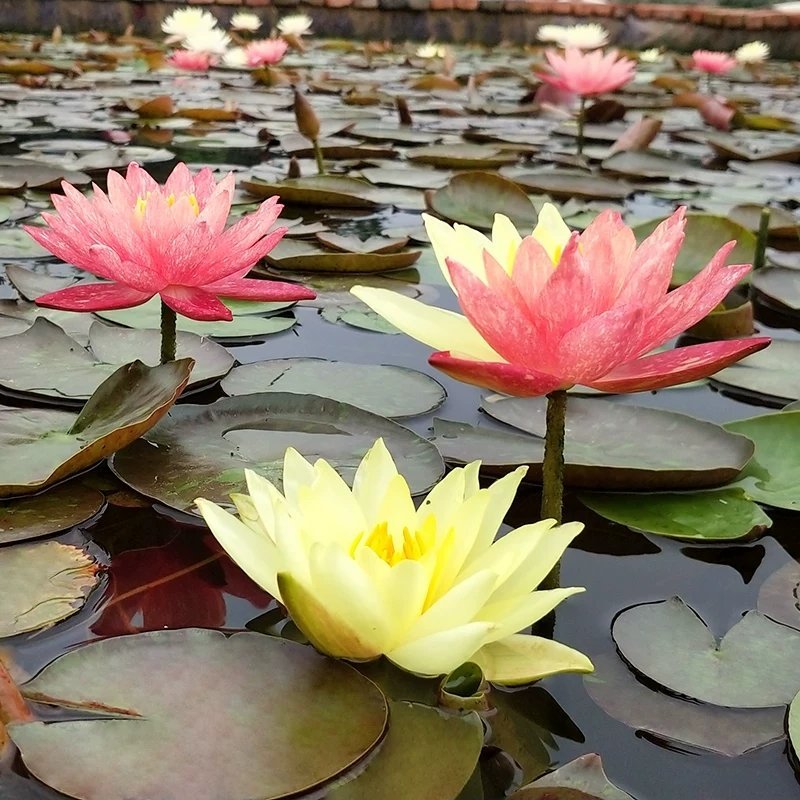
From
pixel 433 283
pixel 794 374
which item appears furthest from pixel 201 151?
pixel 794 374

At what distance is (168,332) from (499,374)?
44 cm

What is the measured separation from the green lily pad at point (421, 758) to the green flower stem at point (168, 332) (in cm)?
51

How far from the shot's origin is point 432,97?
465 centimetres

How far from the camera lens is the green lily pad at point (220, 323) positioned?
4.39 feet

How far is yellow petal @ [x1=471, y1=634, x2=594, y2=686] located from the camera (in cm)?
60

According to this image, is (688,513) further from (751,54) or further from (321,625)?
(751,54)

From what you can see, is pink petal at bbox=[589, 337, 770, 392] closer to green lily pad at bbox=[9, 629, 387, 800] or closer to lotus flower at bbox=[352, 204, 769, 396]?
lotus flower at bbox=[352, 204, 769, 396]

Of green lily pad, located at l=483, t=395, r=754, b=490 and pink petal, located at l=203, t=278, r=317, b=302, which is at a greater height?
pink petal, located at l=203, t=278, r=317, b=302

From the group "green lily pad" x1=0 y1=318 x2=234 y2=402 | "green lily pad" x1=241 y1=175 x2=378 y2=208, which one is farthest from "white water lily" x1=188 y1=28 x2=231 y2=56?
"green lily pad" x1=0 y1=318 x2=234 y2=402

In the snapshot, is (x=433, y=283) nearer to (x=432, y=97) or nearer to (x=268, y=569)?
(x=268, y=569)

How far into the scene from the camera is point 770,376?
1257 millimetres

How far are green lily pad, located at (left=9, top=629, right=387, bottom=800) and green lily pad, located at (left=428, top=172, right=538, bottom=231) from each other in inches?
58.7

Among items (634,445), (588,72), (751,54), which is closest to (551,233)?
(634,445)

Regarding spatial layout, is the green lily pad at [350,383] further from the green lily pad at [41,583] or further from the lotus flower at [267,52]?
→ the lotus flower at [267,52]
